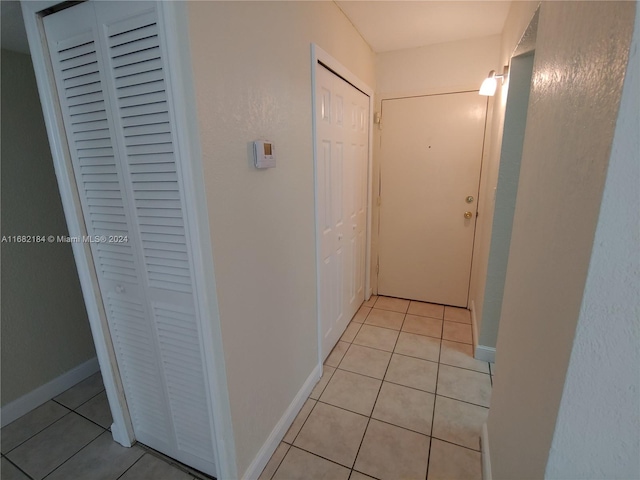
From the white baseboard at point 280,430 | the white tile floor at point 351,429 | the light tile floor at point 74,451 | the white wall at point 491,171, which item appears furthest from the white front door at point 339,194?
the light tile floor at point 74,451

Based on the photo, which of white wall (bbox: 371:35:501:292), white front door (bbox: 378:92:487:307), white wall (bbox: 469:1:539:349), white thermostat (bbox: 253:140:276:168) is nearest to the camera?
white thermostat (bbox: 253:140:276:168)

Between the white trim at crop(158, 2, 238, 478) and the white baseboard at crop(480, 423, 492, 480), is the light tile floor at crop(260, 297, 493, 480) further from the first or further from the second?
the white trim at crop(158, 2, 238, 478)

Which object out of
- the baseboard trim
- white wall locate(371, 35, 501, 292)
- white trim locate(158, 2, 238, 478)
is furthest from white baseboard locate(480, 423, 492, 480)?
white wall locate(371, 35, 501, 292)

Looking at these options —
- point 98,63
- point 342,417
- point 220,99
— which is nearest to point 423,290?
point 342,417

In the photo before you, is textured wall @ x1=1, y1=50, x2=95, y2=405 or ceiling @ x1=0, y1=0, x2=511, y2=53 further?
ceiling @ x1=0, y1=0, x2=511, y2=53

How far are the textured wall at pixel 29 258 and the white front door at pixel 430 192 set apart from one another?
101 inches

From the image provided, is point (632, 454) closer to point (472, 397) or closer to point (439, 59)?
point (472, 397)

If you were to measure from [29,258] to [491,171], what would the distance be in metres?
3.16

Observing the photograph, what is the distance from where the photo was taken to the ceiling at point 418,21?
187 centimetres

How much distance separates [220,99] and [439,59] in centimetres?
232

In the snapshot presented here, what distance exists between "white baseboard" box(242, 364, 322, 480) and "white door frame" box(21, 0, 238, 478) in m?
0.14

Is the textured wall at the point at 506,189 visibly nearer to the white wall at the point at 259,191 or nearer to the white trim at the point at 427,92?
the white trim at the point at 427,92

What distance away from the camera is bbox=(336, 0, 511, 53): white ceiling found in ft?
6.19

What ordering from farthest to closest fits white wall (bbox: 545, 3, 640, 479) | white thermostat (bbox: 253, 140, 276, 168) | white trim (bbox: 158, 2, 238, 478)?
white thermostat (bbox: 253, 140, 276, 168), white trim (bbox: 158, 2, 238, 478), white wall (bbox: 545, 3, 640, 479)
